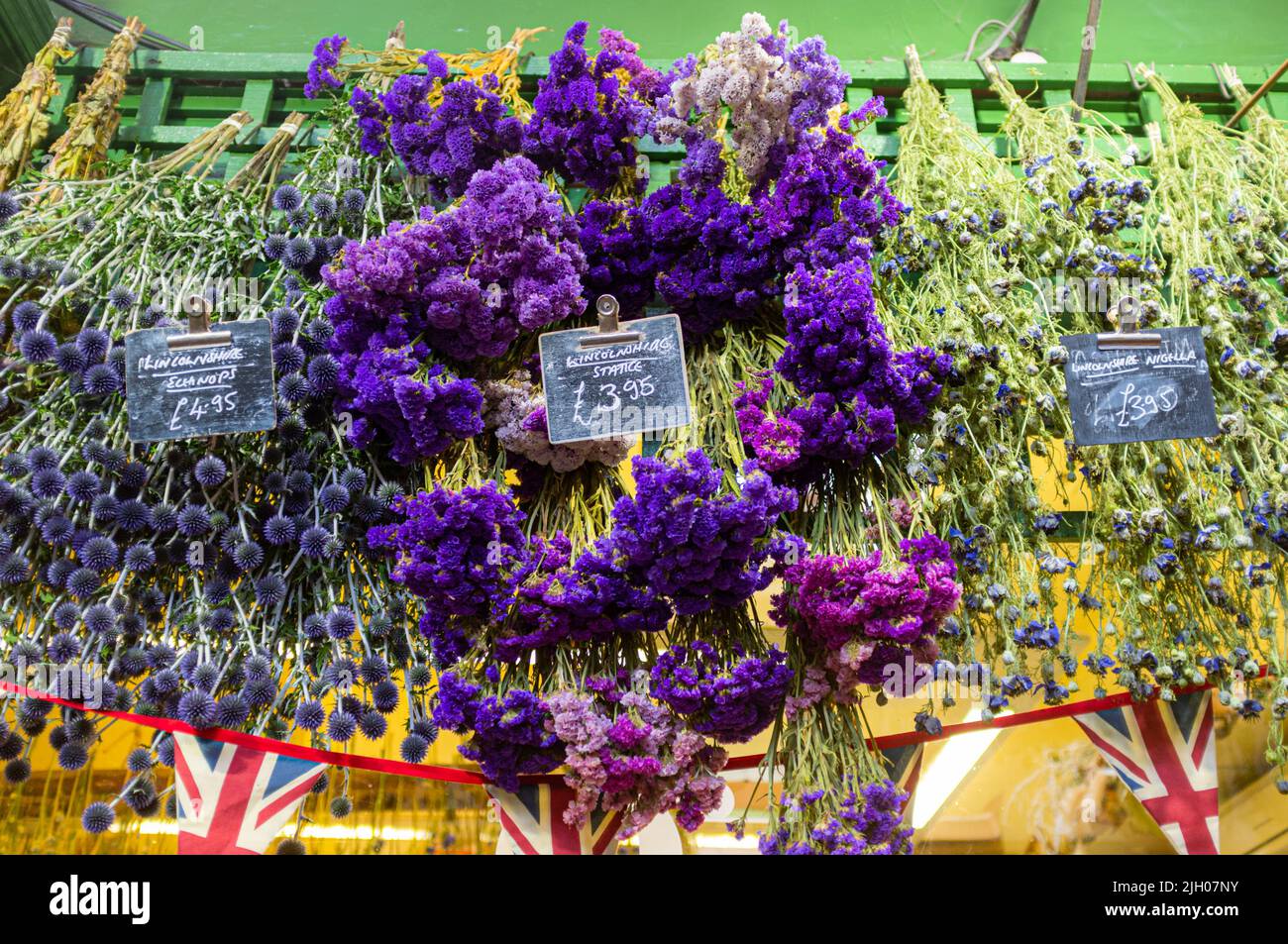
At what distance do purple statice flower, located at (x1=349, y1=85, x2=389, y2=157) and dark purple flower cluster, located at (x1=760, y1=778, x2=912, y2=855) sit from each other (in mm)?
1342

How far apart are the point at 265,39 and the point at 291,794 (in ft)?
5.36

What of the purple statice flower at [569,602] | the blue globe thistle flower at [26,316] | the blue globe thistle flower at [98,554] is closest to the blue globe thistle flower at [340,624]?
the purple statice flower at [569,602]

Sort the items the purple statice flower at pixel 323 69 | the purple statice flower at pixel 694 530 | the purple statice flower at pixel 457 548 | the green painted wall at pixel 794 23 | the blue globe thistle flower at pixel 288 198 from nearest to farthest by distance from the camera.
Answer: the purple statice flower at pixel 694 530, the purple statice flower at pixel 457 548, the blue globe thistle flower at pixel 288 198, the purple statice flower at pixel 323 69, the green painted wall at pixel 794 23

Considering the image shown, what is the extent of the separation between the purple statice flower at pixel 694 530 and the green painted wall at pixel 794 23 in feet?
4.23

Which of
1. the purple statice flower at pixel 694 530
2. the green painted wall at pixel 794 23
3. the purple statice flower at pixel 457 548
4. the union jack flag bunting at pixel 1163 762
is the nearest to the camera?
the purple statice flower at pixel 694 530

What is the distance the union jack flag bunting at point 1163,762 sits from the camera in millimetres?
1779

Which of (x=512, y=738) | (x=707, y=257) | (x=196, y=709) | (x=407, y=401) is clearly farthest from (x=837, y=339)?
(x=196, y=709)

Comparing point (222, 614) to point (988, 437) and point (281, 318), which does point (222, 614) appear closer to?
point (281, 318)

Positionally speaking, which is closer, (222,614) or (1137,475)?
(222,614)

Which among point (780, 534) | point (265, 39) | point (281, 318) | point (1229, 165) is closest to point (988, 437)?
point (780, 534)

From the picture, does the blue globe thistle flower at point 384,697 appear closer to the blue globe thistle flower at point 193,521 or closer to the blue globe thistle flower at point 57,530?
the blue globe thistle flower at point 193,521

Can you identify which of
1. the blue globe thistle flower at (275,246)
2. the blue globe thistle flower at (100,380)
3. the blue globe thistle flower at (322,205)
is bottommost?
the blue globe thistle flower at (100,380)

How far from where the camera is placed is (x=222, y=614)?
162 cm

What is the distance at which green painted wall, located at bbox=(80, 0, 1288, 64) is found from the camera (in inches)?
91.6
